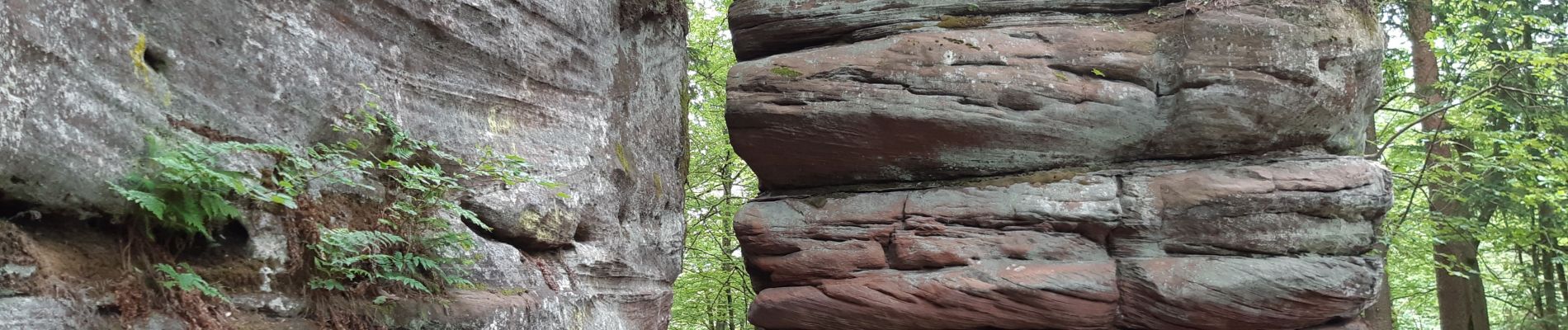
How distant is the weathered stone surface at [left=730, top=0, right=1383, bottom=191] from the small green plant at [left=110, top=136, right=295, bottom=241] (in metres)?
3.48

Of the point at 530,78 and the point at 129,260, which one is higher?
the point at 530,78

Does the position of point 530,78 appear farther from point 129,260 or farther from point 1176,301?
point 1176,301

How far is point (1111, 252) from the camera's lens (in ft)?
20.3

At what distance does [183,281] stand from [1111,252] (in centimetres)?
520

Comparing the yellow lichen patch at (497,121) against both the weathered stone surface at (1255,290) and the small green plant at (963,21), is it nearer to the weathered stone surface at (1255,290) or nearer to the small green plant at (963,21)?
the small green plant at (963,21)

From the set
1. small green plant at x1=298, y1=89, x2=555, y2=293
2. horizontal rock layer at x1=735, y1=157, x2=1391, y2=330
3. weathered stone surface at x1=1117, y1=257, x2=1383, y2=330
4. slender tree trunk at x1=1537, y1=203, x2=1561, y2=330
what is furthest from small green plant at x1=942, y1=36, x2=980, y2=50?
slender tree trunk at x1=1537, y1=203, x2=1561, y2=330

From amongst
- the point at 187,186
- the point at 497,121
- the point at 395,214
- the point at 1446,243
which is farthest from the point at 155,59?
the point at 1446,243

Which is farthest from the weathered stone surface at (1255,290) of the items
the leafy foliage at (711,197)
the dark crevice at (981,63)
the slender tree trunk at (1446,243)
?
the leafy foliage at (711,197)

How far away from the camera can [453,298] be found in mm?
5098

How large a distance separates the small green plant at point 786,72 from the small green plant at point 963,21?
1.11 metres

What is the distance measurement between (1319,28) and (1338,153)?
89 cm

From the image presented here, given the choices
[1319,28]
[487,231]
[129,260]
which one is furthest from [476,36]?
[1319,28]

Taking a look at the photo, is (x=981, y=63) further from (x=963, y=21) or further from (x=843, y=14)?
(x=843, y=14)

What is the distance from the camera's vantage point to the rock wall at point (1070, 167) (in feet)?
19.5
